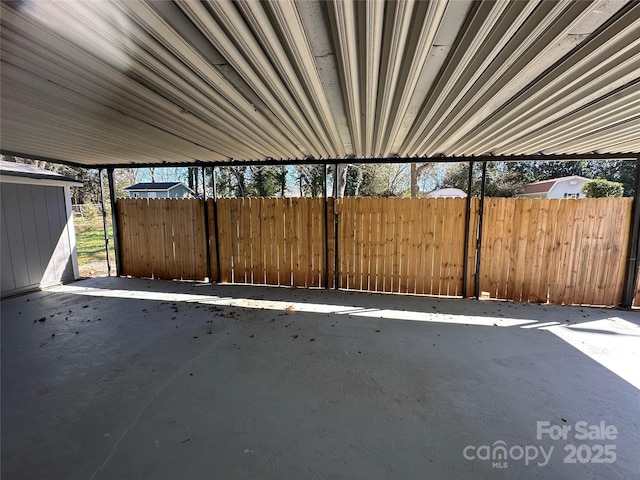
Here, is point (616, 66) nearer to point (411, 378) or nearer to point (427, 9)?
point (427, 9)

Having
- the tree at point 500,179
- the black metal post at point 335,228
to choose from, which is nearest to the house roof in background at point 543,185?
the tree at point 500,179

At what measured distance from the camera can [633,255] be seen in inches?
170

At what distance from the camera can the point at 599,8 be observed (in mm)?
1411

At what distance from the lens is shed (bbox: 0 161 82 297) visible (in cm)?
509

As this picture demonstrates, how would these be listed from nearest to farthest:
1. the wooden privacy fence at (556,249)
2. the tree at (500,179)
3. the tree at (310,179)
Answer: the wooden privacy fence at (556,249) < the tree at (310,179) < the tree at (500,179)

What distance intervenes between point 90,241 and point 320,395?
13.5 m

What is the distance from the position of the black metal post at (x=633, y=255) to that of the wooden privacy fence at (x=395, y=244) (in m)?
0.07

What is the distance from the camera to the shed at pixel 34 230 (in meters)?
5.09

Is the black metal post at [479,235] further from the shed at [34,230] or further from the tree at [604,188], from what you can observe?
the tree at [604,188]

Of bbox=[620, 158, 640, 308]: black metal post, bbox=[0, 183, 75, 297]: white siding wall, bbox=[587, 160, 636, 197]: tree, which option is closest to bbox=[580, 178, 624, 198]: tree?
bbox=[587, 160, 636, 197]: tree

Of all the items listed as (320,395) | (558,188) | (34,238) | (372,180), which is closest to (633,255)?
(320,395)

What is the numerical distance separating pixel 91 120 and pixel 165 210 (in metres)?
3.21

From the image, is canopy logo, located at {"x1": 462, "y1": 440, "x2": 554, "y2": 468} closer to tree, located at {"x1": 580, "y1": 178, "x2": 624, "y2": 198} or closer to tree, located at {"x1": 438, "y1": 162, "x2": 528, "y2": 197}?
tree, located at {"x1": 580, "y1": 178, "x2": 624, "y2": 198}

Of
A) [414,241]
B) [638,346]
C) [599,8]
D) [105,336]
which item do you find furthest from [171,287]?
[638,346]
